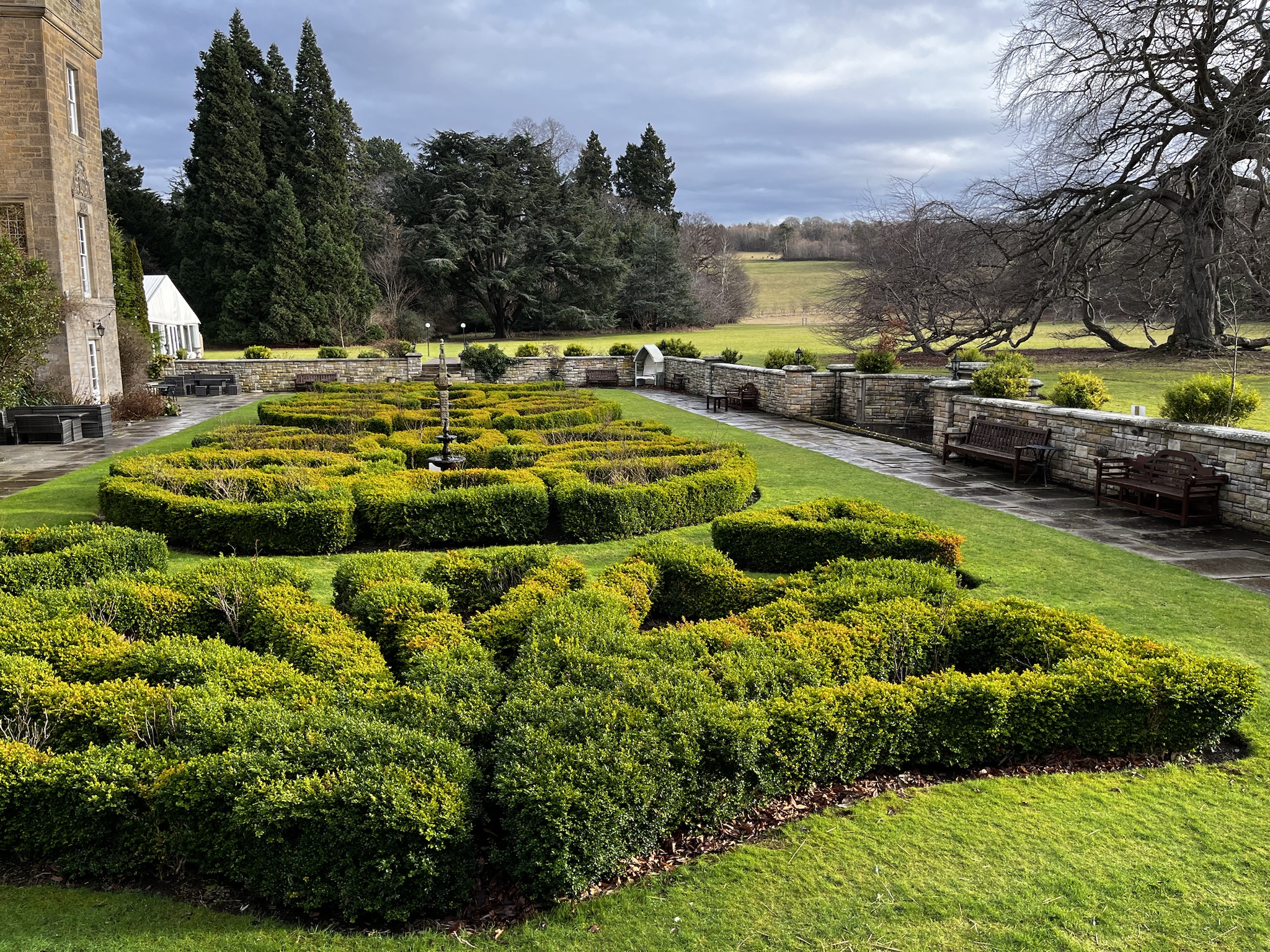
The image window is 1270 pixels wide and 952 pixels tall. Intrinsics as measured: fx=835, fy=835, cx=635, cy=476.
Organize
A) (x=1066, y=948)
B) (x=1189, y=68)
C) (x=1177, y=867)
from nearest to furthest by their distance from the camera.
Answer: (x=1066, y=948)
(x=1177, y=867)
(x=1189, y=68)

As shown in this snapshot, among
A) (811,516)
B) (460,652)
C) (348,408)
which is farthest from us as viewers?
(348,408)

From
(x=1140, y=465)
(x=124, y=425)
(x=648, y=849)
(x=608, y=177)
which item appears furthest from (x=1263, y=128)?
(x=608, y=177)

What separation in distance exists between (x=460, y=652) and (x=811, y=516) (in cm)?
402

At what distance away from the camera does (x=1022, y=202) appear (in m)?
19.0

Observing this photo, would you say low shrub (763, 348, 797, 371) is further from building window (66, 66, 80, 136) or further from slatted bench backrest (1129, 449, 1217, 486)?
building window (66, 66, 80, 136)

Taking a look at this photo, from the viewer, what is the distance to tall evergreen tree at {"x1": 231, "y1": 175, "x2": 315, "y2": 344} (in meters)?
38.1

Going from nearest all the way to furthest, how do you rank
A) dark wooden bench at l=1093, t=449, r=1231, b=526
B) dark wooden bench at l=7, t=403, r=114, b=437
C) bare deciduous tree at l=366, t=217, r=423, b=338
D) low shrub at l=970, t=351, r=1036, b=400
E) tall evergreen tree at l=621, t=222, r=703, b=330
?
dark wooden bench at l=1093, t=449, r=1231, b=526 → low shrub at l=970, t=351, r=1036, b=400 → dark wooden bench at l=7, t=403, r=114, b=437 → bare deciduous tree at l=366, t=217, r=423, b=338 → tall evergreen tree at l=621, t=222, r=703, b=330

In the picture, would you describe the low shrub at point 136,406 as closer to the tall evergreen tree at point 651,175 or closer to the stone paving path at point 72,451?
the stone paving path at point 72,451

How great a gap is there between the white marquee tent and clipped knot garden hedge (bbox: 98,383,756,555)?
878 inches

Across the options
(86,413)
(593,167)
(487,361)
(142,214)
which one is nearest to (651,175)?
Result: (593,167)

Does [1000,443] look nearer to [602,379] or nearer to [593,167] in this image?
[602,379]

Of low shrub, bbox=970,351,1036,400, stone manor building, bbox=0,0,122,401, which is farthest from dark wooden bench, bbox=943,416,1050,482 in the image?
stone manor building, bbox=0,0,122,401

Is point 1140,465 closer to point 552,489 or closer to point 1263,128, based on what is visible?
point 552,489

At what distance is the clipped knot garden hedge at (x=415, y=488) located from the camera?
7887 mm
